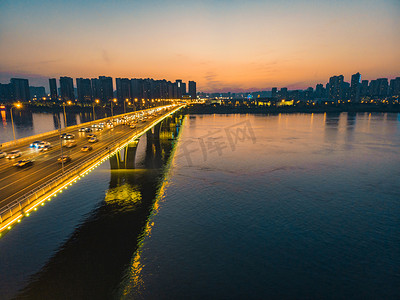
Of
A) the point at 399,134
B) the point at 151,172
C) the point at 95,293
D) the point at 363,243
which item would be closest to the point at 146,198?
the point at 151,172

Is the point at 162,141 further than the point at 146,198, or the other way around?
the point at 162,141

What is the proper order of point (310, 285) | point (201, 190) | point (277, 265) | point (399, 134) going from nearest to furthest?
point (310, 285), point (277, 265), point (201, 190), point (399, 134)

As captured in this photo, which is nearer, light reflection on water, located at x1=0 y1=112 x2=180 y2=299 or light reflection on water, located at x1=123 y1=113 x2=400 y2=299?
light reflection on water, located at x1=0 y1=112 x2=180 y2=299

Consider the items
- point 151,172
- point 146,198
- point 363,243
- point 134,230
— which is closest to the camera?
point 363,243

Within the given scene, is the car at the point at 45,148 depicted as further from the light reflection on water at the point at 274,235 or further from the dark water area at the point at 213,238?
the light reflection on water at the point at 274,235

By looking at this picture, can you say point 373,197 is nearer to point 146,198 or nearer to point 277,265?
point 277,265

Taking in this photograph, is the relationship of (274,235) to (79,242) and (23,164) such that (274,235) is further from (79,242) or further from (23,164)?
(23,164)

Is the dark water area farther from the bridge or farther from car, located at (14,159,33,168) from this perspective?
car, located at (14,159,33,168)

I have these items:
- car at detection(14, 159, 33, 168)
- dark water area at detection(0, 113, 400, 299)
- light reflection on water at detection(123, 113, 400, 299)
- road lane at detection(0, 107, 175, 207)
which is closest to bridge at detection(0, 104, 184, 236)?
road lane at detection(0, 107, 175, 207)
